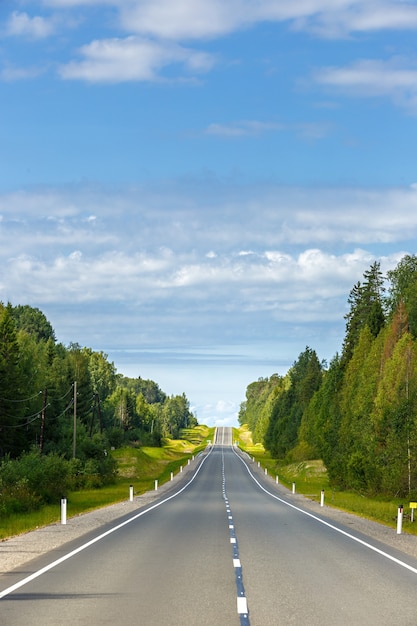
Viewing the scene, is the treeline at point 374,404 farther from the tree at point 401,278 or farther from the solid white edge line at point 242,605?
the solid white edge line at point 242,605

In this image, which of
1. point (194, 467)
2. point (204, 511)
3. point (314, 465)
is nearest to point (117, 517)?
point (204, 511)

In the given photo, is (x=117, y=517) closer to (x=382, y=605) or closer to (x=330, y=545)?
(x=330, y=545)

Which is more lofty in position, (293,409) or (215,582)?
(293,409)

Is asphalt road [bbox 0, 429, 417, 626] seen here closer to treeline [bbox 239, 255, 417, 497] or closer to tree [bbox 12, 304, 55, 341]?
treeline [bbox 239, 255, 417, 497]

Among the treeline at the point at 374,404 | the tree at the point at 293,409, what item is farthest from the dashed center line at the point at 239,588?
the tree at the point at 293,409

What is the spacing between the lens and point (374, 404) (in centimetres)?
6600

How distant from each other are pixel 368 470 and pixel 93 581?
45894 mm

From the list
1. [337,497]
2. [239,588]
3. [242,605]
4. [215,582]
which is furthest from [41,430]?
[242,605]

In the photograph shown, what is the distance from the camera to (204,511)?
36.8 m

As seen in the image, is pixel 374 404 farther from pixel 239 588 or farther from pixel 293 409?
pixel 293 409

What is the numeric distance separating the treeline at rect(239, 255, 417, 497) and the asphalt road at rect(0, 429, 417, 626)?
31797mm

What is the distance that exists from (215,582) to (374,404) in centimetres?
5423

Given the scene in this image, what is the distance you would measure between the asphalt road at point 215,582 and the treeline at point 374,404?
104ft

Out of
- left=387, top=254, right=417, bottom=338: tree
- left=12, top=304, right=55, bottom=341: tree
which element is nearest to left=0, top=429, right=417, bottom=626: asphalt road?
left=387, top=254, right=417, bottom=338: tree
